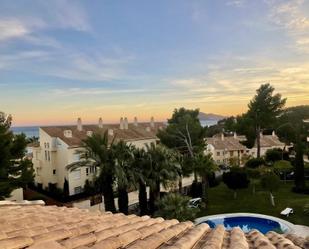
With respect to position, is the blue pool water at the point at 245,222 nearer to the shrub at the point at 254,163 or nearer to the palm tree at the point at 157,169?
the palm tree at the point at 157,169

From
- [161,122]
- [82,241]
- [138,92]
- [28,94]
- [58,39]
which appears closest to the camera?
[82,241]

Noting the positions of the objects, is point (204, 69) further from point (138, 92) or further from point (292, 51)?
point (138, 92)

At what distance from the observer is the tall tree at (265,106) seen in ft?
182

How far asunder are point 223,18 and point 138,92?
2297 cm

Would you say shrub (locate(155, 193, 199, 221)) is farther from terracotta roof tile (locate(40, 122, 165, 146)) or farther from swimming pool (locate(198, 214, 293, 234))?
terracotta roof tile (locate(40, 122, 165, 146))

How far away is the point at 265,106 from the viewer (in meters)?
55.6

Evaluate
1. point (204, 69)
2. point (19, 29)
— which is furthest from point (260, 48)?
point (19, 29)

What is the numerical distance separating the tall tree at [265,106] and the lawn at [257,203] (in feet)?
60.7

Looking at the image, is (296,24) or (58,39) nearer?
(296,24)

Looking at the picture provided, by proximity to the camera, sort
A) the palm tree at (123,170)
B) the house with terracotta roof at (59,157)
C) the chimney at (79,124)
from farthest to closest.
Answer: the chimney at (79,124), the house with terracotta roof at (59,157), the palm tree at (123,170)

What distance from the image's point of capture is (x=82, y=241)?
15.0ft

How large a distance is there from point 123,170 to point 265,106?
123 ft

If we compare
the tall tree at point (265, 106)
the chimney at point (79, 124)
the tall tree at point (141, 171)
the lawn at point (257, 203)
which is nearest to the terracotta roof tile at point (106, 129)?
the chimney at point (79, 124)

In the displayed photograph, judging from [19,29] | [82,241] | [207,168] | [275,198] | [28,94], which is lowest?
[275,198]
